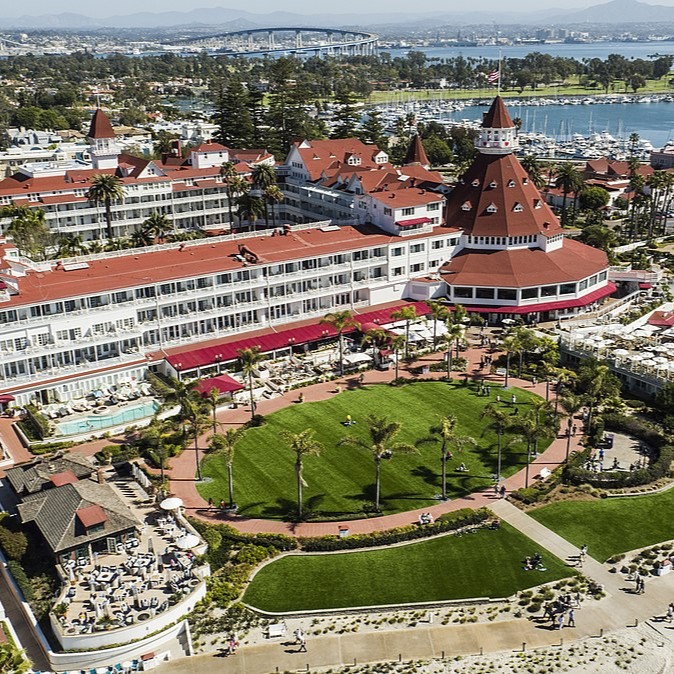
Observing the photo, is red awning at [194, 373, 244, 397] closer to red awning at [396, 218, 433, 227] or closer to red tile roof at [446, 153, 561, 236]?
red awning at [396, 218, 433, 227]

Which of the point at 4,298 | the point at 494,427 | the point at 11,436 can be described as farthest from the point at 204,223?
the point at 494,427

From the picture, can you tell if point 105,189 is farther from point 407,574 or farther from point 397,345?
point 407,574

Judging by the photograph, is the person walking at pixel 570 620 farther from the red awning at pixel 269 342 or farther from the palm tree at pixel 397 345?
the red awning at pixel 269 342

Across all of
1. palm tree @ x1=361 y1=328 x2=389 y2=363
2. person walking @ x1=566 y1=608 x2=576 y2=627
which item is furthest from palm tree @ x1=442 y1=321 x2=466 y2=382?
person walking @ x1=566 y1=608 x2=576 y2=627

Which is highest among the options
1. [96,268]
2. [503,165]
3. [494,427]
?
[503,165]

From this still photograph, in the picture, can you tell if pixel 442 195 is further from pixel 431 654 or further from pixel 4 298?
pixel 431 654

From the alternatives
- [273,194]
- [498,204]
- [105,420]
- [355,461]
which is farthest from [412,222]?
[105,420]
